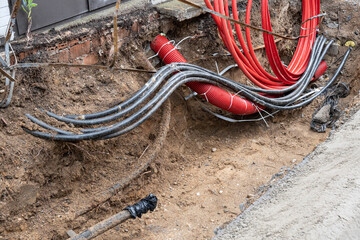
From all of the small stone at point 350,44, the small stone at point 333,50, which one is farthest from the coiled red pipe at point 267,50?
the small stone at point 350,44

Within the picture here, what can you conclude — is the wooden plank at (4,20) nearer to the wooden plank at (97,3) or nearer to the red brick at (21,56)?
the red brick at (21,56)

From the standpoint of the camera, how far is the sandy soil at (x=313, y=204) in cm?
227

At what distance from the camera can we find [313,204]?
2.50 meters

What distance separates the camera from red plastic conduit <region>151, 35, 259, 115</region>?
403cm

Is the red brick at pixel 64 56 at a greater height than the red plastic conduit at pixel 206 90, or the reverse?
the red brick at pixel 64 56

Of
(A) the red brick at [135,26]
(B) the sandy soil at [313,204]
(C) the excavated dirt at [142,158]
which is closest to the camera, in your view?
(B) the sandy soil at [313,204]

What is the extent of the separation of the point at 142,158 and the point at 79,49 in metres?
1.05

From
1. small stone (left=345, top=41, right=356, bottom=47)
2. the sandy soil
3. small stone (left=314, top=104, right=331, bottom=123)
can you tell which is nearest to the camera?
the sandy soil

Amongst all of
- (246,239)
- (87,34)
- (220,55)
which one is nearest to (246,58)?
(220,55)

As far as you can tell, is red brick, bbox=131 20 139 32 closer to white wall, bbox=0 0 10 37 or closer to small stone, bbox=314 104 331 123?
white wall, bbox=0 0 10 37

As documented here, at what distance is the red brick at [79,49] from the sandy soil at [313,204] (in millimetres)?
1909

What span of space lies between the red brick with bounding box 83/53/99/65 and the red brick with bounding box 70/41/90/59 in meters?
0.05

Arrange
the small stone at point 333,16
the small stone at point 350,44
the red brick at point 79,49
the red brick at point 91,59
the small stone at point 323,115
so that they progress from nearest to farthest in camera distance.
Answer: the red brick at point 79,49, the red brick at point 91,59, the small stone at point 323,115, the small stone at point 350,44, the small stone at point 333,16

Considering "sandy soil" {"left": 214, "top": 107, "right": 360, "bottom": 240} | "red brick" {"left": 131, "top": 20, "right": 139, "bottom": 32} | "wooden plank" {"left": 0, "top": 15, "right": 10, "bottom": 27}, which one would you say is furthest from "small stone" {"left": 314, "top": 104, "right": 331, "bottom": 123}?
"wooden plank" {"left": 0, "top": 15, "right": 10, "bottom": 27}
